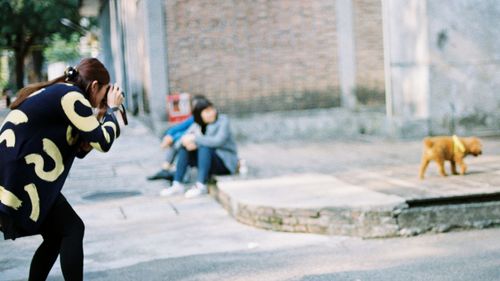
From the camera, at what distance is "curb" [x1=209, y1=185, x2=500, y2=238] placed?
6.52 m

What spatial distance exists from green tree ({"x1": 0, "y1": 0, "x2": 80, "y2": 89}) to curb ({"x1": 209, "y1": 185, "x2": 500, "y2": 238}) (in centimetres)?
3018

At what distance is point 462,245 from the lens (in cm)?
605

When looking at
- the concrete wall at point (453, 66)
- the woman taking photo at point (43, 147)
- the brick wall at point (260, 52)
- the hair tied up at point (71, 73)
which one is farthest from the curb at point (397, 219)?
the brick wall at point (260, 52)

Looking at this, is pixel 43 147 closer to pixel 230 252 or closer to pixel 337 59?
pixel 230 252

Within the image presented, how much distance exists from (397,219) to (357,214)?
343 mm

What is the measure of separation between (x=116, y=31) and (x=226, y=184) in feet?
59.6

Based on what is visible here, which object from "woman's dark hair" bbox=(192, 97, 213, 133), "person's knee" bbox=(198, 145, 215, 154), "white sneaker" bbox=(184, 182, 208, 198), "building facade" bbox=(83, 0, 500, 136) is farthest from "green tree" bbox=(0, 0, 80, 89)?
"white sneaker" bbox=(184, 182, 208, 198)

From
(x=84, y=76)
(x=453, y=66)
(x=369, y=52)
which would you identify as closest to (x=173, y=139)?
(x=453, y=66)

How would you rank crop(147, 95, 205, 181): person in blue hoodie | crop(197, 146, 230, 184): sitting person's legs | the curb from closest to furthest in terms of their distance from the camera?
the curb < crop(197, 146, 230, 184): sitting person's legs < crop(147, 95, 205, 181): person in blue hoodie

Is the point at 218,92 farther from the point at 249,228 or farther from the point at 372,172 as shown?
the point at 249,228

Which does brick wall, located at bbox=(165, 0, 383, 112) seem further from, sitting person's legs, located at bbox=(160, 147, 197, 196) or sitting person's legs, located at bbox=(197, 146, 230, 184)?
sitting person's legs, located at bbox=(197, 146, 230, 184)

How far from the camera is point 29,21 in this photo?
3991cm

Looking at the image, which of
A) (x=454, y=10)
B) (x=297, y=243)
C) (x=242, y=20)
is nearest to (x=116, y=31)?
(x=242, y=20)

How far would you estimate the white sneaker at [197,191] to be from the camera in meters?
8.98
